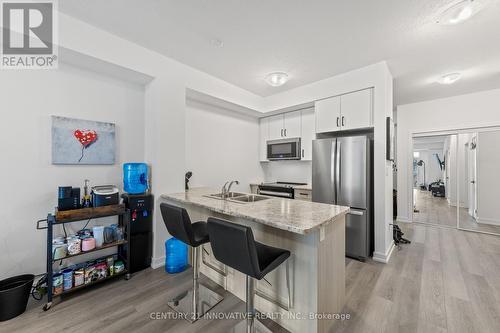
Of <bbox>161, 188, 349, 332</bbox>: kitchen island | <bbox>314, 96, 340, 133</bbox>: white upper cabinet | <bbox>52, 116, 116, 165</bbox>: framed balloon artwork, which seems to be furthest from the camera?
<bbox>314, 96, 340, 133</bbox>: white upper cabinet

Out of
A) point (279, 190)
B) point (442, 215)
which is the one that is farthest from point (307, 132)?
point (442, 215)

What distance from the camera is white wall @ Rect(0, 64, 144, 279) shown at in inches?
78.7

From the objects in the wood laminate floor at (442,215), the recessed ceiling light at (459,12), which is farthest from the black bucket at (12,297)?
the wood laminate floor at (442,215)

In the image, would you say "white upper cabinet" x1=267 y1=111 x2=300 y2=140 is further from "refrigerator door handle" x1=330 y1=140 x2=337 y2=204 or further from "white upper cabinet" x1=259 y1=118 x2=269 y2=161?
"refrigerator door handle" x1=330 y1=140 x2=337 y2=204

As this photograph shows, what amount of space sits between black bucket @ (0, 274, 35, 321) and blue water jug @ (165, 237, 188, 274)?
121 centimetres

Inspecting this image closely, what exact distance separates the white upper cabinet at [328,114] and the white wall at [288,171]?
3.36 ft

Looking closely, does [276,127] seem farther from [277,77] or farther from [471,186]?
[471,186]

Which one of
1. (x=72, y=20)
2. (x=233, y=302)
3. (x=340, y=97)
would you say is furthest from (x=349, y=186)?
(x=72, y=20)

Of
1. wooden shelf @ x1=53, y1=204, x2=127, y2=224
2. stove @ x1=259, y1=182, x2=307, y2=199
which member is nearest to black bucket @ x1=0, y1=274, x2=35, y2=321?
wooden shelf @ x1=53, y1=204, x2=127, y2=224

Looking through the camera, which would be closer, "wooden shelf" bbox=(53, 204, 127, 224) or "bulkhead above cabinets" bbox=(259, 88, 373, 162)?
"wooden shelf" bbox=(53, 204, 127, 224)

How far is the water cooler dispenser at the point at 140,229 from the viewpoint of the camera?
2.46m

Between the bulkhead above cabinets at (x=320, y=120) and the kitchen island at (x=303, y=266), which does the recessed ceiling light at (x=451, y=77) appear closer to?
the bulkhead above cabinets at (x=320, y=120)

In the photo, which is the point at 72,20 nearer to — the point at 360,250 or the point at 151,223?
the point at 151,223

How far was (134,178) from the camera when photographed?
252 centimetres
